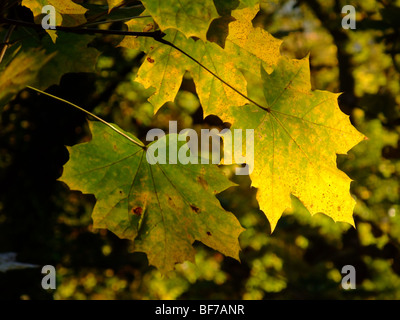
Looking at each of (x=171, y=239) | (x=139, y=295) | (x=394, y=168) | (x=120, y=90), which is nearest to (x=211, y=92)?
(x=171, y=239)

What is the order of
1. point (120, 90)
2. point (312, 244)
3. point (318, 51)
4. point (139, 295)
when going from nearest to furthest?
point (120, 90) → point (139, 295) → point (312, 244) → point (318, 51)

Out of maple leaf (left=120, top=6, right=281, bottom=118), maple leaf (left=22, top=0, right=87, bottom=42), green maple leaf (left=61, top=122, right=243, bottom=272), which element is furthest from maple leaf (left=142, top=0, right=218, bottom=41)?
green maple leaf (left=61, top=122, right=243, bottom=272)

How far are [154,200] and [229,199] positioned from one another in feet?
13.9

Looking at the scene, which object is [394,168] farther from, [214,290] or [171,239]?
[171,239]

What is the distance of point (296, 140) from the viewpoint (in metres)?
1.24

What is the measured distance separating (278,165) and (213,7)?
21.9 inches

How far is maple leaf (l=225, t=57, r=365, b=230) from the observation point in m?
1.20

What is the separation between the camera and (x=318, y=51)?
23.9ft

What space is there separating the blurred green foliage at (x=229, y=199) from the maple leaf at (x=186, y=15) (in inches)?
62.3

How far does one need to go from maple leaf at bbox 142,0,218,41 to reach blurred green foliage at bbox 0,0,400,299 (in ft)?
5.19

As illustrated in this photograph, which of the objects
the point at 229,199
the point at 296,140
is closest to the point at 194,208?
the point at 296,140

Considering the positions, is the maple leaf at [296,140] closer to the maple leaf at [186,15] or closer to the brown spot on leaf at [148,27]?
the brown spot on leaf at [148,27]

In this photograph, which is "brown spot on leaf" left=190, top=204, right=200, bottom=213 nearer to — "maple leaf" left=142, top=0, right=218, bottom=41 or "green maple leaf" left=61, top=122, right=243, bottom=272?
"green maple leaf" left=61, top=122, right=243, bottom=272

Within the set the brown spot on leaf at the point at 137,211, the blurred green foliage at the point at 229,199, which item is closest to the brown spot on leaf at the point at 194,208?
the brown spot on leaf at the point at 137,211
